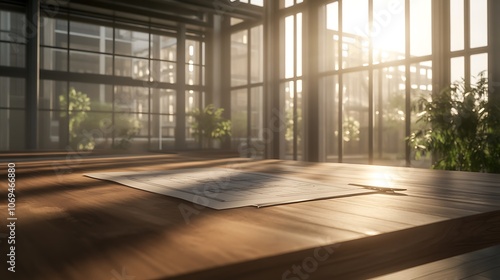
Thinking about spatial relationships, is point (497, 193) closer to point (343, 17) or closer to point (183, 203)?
point (183, 203)

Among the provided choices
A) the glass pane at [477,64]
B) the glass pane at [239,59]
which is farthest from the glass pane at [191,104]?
the glass pane at [477,64]

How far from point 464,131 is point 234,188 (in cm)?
502

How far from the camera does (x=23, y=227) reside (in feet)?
1.96

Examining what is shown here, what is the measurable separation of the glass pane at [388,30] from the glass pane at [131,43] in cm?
707

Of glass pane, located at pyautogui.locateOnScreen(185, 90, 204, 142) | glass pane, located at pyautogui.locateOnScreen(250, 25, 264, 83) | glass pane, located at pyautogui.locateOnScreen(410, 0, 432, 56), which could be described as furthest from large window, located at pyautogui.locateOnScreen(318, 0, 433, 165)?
glass pane, located at pyautogui.locateOnScreen(185, 90, 204, 142)

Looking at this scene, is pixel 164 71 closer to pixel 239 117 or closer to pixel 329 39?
pixel 239 117

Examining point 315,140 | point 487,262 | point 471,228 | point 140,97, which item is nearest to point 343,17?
point 315,140

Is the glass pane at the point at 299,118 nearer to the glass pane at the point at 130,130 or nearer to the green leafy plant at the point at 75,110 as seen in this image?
the glass pane at the point at 130,130

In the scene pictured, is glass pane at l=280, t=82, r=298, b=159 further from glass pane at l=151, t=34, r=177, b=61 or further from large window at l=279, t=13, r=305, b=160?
glass pane at l=151, t=34, r=177, b=61

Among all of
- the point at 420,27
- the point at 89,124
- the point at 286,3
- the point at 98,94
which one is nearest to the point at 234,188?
the point at 420,27

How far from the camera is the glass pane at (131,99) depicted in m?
12.1

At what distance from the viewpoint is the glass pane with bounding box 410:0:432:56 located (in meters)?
7.41

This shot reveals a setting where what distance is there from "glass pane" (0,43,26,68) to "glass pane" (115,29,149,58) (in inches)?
96.6

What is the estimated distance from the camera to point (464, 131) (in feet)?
17.2
